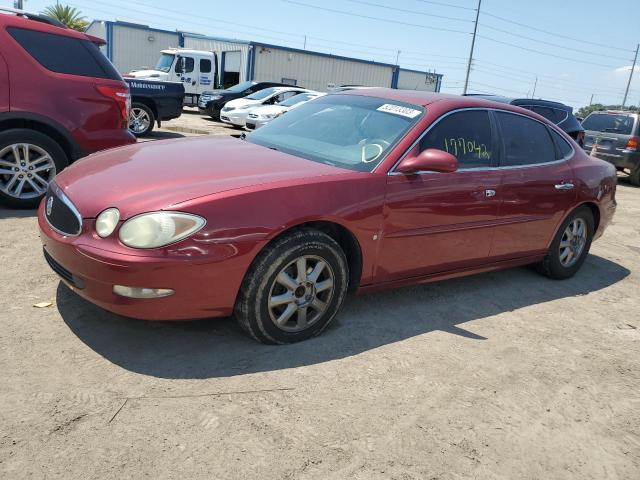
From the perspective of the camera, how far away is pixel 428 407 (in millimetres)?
2857

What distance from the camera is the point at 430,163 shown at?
3482 millimetres

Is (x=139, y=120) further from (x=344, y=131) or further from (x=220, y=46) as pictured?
(x=220, y=46)

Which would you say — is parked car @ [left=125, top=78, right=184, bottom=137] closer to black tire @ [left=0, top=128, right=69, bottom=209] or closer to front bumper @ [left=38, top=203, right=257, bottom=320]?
black tire @ [left=0, top=128, right=69, bottom=209]

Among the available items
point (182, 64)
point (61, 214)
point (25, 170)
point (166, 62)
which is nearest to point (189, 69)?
point (182, 64)

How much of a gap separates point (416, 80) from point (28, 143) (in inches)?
1508

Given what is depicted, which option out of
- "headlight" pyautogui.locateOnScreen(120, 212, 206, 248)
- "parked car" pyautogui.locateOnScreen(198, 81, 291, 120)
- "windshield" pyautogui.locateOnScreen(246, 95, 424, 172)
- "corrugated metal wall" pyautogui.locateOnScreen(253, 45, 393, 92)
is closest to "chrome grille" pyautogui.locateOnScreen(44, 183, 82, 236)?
"headlight" pyautogui.locateOnScreen(120, 212, 206, 248)

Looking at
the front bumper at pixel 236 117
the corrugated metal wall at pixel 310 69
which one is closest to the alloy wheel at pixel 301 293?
the front bumper at pixel 236 117

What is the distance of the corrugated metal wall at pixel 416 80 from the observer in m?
38.7

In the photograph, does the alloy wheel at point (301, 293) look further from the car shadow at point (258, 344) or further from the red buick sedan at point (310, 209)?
the car shadow at point (258, 344)

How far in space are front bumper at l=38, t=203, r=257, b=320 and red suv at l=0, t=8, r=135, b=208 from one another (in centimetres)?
281

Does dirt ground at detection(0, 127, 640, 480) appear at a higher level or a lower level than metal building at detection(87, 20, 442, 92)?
lower

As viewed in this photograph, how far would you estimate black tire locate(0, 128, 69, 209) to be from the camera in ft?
17.0

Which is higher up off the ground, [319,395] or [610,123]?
[610,123]

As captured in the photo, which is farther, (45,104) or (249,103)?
(249,103)
